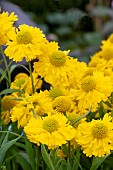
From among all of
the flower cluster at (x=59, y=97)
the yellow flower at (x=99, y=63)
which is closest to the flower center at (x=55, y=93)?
the flower cluster at (x=59, y=97)

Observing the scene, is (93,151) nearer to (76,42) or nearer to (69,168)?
(69,168)

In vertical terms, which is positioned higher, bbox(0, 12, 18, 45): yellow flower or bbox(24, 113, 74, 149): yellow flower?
bbox(0, 12, 18, 45): yellow flower

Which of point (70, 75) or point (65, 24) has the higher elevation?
point (65, 24)

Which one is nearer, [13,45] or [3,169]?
[3,169]

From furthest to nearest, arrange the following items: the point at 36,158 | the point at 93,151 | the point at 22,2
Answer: the point at 22,2 → the point at 36,158 → the point at 93,151

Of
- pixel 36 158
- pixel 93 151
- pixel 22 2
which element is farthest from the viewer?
pixel 22 2

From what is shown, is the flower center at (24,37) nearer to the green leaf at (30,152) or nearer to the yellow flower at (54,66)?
the yellow flower at (54,66)

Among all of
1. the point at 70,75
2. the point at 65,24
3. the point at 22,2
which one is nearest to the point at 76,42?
the point at 65,24

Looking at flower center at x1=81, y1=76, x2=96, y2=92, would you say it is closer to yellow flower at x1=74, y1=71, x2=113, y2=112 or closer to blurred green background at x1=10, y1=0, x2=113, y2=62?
yellow flower at x1=74, y1=71, x2=113, y2=112

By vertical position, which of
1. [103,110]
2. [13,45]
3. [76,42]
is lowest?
[103,110]

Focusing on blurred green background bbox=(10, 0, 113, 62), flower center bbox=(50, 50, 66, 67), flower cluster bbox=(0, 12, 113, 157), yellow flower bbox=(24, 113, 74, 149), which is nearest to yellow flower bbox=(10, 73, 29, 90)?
flower cluster bbox=(0, 12, 113, 157)
